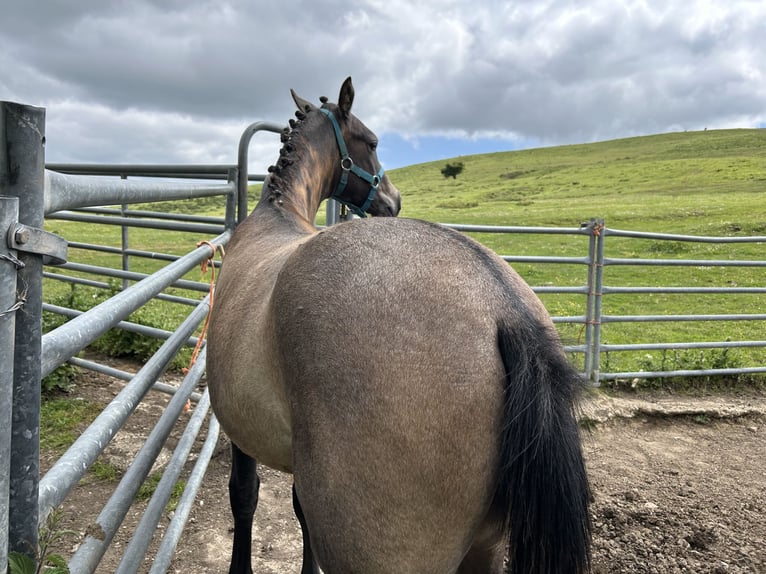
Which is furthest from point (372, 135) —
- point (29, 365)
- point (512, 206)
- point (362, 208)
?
point (512, 206)

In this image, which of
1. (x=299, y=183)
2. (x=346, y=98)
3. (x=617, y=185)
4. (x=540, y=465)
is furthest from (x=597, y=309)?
(x=617, y=185)

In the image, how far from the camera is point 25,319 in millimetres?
773

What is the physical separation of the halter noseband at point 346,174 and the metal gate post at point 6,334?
2752 millimetres

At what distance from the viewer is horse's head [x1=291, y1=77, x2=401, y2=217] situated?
334cm

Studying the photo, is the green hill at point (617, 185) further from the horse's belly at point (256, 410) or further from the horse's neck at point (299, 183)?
the horse's belly at point (256, 410)

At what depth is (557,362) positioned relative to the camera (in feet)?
4.41

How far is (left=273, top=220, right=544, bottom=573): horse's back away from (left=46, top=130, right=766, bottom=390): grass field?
90.9 inches

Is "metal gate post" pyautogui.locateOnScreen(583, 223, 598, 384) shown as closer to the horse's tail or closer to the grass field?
the grass field

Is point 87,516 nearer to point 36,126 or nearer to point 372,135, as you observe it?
point 372,135

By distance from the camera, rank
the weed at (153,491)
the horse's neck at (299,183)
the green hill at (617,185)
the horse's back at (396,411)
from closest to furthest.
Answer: the horse's back at (396,411), the horse's neck at (299,183), the weed at (153,491), the green hill at (617,185)

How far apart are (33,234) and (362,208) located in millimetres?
2989

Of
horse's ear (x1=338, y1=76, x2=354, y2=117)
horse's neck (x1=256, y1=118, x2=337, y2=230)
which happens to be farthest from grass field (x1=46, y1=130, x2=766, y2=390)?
horse's ear (x1=338, y1=76, x2=354, y2=117)

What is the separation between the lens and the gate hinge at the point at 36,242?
2.33ft

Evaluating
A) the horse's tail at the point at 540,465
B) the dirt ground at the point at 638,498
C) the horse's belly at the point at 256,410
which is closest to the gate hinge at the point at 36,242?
the horse's belly at the point at 256,410
